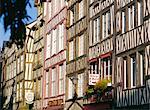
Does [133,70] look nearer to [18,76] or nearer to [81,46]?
[81,46]

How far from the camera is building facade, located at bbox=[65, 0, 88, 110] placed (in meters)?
30.5

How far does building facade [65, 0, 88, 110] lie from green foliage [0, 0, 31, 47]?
18346 millimetres

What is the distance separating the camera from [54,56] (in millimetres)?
38000

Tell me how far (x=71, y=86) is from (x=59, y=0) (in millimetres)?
8555

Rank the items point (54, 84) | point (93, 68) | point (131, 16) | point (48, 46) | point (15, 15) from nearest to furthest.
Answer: point (15, 15), point (131, 16), point (93, 68), point (54, 84), point (48, 46)

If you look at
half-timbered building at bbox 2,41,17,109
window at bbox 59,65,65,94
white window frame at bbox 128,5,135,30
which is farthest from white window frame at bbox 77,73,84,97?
half-timbered building at bbox 2,41,17,109

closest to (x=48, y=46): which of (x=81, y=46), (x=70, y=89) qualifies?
(x=70, y=89)

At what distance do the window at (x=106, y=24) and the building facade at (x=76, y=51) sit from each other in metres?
2.90

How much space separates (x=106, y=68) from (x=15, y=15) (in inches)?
621

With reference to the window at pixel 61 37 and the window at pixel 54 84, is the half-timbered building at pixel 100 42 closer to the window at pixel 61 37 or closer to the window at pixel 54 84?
the window at pixel 61 37

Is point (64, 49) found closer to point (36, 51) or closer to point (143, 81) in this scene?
point (36, 51)

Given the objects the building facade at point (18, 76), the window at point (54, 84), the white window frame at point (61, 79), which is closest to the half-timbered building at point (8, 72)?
the building facade at point (18, 76)

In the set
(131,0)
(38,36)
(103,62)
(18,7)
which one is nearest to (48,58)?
(38,36)

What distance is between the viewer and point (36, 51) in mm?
44781
